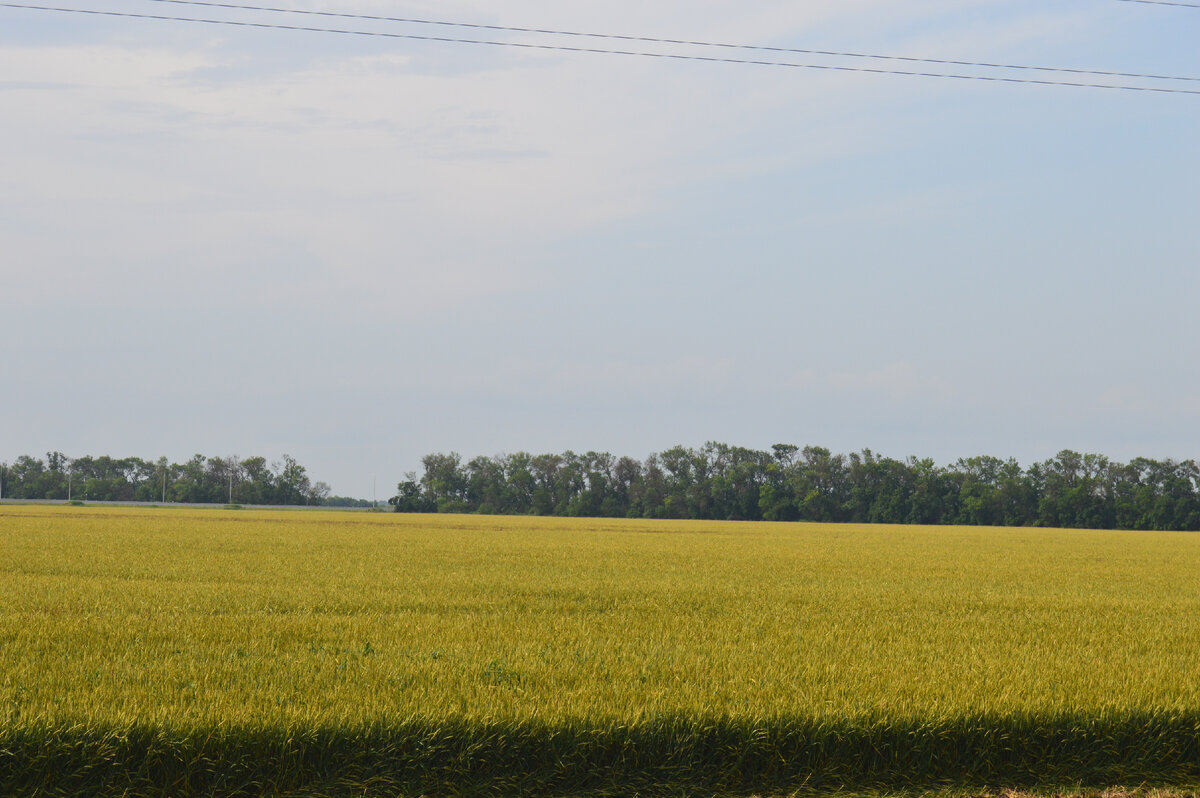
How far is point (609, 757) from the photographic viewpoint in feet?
24.6

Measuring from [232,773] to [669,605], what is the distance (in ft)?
36.0

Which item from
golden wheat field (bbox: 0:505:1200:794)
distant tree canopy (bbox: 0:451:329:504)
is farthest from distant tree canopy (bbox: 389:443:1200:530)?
golden wheat field (bbox: 0:505:1200:794)

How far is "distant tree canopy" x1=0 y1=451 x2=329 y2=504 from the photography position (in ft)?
548

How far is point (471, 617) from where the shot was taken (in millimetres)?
14422

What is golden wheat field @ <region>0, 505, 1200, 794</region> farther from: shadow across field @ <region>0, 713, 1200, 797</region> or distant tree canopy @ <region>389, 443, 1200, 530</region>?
distant tree canopy @ <region>389, 443, 1200, 530</region>

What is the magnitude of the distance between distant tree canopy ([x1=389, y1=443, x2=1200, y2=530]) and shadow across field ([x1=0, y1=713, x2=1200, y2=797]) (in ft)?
430

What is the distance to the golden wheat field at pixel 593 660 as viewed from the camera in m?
7.59

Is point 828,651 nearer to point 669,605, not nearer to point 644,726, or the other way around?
point 644,726

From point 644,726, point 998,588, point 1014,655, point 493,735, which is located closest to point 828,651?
point 1014,655

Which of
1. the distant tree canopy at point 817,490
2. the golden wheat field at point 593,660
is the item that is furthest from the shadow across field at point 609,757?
the distant tree canopy at point 817,490

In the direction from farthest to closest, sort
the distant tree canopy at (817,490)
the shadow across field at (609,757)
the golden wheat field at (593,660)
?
the distant tree canopy at (817,490), the golden wheat field at (593,660), the shadow across field at (609,757)

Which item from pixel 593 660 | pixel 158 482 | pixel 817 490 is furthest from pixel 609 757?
pixel 158 482

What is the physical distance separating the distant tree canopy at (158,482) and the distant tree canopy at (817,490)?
24791 millimetres

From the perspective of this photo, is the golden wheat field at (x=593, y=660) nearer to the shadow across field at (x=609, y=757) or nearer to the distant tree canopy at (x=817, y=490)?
the shadow across field at (x=609, y=757)
